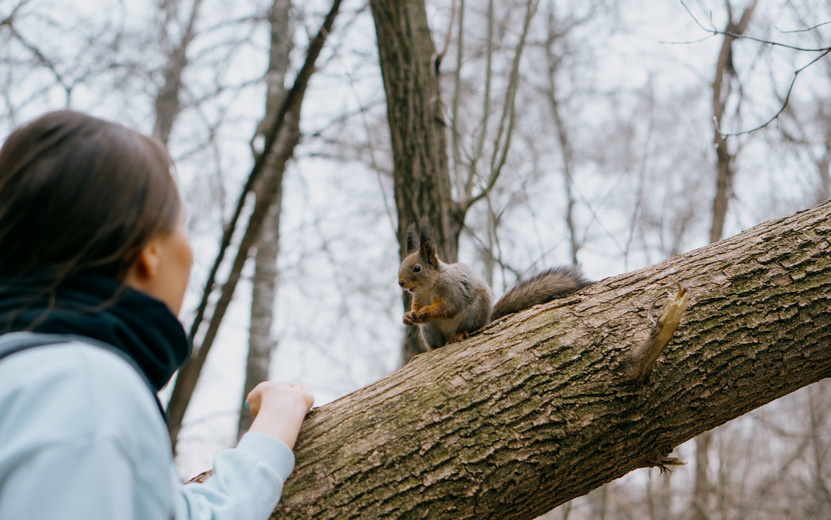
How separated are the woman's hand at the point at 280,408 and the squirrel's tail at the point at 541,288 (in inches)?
45.9

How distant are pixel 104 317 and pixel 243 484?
44 centimetres

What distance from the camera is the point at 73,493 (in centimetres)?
63

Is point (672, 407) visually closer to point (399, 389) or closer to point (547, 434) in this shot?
point (547, 434)

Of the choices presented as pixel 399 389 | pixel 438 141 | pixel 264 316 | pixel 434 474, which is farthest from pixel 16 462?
pixel 264 316

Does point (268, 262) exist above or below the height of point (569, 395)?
above

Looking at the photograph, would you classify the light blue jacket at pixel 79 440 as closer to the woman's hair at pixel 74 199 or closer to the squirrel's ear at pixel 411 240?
the woman's hair at pixel 74 199

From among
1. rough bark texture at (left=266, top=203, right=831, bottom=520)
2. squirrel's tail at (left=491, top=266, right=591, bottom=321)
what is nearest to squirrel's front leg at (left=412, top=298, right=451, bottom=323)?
squirrel's tail at (left=491, top=266, right=591, bottom=321)

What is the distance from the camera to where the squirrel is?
2568mm

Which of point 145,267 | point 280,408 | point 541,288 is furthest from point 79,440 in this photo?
point 541,288

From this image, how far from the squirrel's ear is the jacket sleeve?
168cm

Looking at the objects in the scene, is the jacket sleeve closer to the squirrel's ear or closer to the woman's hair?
the woman's hair

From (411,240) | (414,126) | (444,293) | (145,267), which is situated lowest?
(145,267)

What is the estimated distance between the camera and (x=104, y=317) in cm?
77

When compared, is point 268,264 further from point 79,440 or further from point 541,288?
point 79,440
